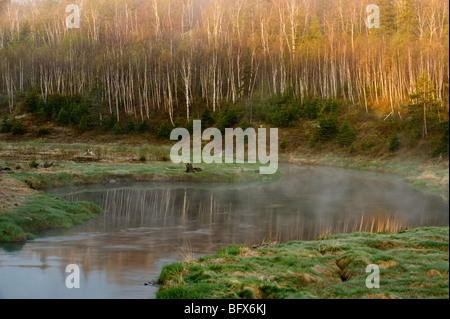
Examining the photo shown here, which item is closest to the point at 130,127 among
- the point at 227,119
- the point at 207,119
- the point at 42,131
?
the point at 207,119

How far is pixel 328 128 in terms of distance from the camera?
5881 cm

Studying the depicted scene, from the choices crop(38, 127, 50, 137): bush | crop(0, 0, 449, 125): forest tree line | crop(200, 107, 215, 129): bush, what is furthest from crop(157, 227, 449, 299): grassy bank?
crop(38, 127, 50, 137): bush

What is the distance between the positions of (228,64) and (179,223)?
60543mm

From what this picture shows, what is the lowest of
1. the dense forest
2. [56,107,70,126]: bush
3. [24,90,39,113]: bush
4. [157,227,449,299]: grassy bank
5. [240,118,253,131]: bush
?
[157,227,449,299]: grassy bank

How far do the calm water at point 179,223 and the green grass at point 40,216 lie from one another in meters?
0.74

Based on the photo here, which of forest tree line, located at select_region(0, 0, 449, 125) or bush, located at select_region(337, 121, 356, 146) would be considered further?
forest tree line, located at select_region(0, 0, 449, 125)

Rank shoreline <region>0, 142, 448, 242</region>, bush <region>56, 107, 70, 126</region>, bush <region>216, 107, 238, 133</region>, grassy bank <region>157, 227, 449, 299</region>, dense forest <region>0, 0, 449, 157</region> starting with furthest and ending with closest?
bush <region>56, 107, 70, 126</region>, bush <region>216, 107, 238, 133</region>, dense forest <region>0, 0, 449, 157</region>, shoreline <region>0, 142, 448, 242</region>, grassy bank <region>157, 227, 449, 299</region>

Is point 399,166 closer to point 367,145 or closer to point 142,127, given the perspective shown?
point 367,145

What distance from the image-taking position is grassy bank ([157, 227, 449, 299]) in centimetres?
1058

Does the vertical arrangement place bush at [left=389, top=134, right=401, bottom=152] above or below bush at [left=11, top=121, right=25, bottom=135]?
below

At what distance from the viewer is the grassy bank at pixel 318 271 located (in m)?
10.6

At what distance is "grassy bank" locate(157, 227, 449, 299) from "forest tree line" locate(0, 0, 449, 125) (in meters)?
39.0

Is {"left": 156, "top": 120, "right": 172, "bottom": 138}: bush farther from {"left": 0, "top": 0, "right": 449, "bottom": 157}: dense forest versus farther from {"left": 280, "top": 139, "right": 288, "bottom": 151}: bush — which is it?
{"left": 280, "top": 139, "right": 288, "bottom": 151}: bush

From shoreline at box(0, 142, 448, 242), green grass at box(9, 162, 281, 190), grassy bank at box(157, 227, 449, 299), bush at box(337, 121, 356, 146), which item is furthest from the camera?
bush at box(337, 121, 356, 146)
